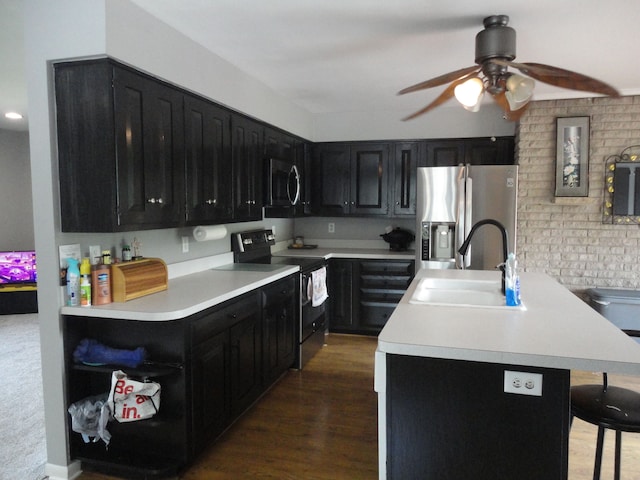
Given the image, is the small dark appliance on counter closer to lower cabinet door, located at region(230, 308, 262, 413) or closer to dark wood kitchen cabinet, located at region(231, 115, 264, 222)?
dark wood kitchen cabinet, located at region(231, 115, 264, 222)

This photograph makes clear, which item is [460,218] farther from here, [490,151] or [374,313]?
[374,313]

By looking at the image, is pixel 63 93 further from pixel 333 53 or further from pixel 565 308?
pixel 565 308

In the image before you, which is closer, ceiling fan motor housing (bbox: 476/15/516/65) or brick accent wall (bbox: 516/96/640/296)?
ceiling fan motor housing (bbox: 476/15/516/65)

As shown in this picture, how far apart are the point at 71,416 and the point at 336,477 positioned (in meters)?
1.34

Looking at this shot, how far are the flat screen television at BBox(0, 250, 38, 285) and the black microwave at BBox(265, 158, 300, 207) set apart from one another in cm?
366

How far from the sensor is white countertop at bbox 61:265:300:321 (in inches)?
81.2

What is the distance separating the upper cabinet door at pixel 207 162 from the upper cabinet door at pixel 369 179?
200 centimetres

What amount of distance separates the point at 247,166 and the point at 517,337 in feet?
7.79

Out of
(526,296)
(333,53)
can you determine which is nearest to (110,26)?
(333,53)

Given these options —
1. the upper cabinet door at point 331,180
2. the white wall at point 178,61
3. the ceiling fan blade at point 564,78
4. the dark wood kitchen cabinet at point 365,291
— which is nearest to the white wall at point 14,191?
the upper cabinet door at point 331,180

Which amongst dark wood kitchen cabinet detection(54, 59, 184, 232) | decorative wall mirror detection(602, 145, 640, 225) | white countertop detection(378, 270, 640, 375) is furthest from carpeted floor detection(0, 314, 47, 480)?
decorative wall mirror detection(602, 145, 640, 225)

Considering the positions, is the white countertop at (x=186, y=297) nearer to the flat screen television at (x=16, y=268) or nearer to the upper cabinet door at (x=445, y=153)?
the upper cabinet door at (x=445, y=153)

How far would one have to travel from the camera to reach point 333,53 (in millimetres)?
3006

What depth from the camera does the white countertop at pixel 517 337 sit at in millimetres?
1334
